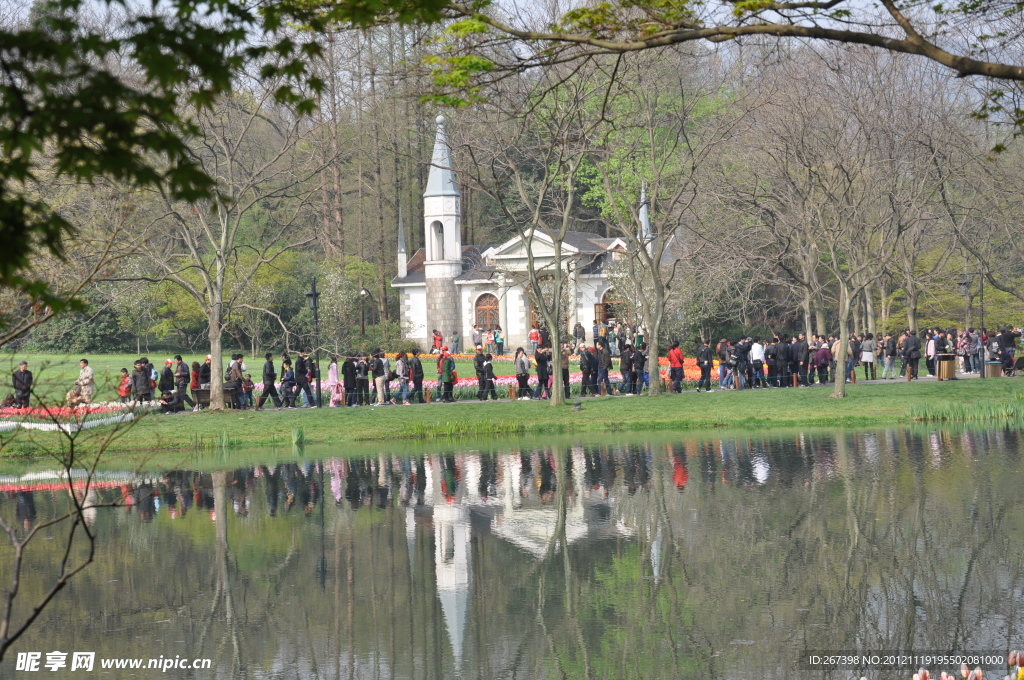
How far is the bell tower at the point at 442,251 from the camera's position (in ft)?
190

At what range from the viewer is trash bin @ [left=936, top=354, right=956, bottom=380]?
32.1 m

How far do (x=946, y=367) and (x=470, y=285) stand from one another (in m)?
30.5

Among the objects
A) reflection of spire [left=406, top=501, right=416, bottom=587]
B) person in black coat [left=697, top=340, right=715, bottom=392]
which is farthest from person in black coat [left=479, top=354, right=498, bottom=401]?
reflection of spire [left=406, top=501, right=416, bottom=587]

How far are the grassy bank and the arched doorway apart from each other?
25.4 metres

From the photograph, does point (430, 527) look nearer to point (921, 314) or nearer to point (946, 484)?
point (946, 484)

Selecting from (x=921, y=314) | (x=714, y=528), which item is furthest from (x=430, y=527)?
(x=921, y=314)

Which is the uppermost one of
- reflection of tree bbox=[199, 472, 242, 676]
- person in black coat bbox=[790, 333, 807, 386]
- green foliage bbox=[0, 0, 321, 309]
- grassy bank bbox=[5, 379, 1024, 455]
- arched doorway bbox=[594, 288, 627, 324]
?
arched doorway bbox=[594, 288, 627, 324]

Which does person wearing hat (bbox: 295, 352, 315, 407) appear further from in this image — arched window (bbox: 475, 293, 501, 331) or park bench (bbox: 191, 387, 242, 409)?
arched window (bbox: 475, 293, 501, 331)

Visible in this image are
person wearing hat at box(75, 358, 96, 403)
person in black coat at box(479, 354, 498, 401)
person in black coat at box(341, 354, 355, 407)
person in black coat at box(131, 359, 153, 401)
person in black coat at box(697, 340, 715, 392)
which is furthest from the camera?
person in black coat at box(697, 340, 715, 392)

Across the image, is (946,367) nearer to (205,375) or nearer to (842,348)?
(842,348)

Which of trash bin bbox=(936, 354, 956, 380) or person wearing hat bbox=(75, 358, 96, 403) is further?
trash bin bbox=(936, 354, 956, 380)

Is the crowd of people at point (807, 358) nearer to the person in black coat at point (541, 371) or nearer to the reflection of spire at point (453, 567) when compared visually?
the person in black coat at point (541, 371)

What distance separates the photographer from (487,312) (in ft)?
193

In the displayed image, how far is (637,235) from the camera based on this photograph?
32562mm
